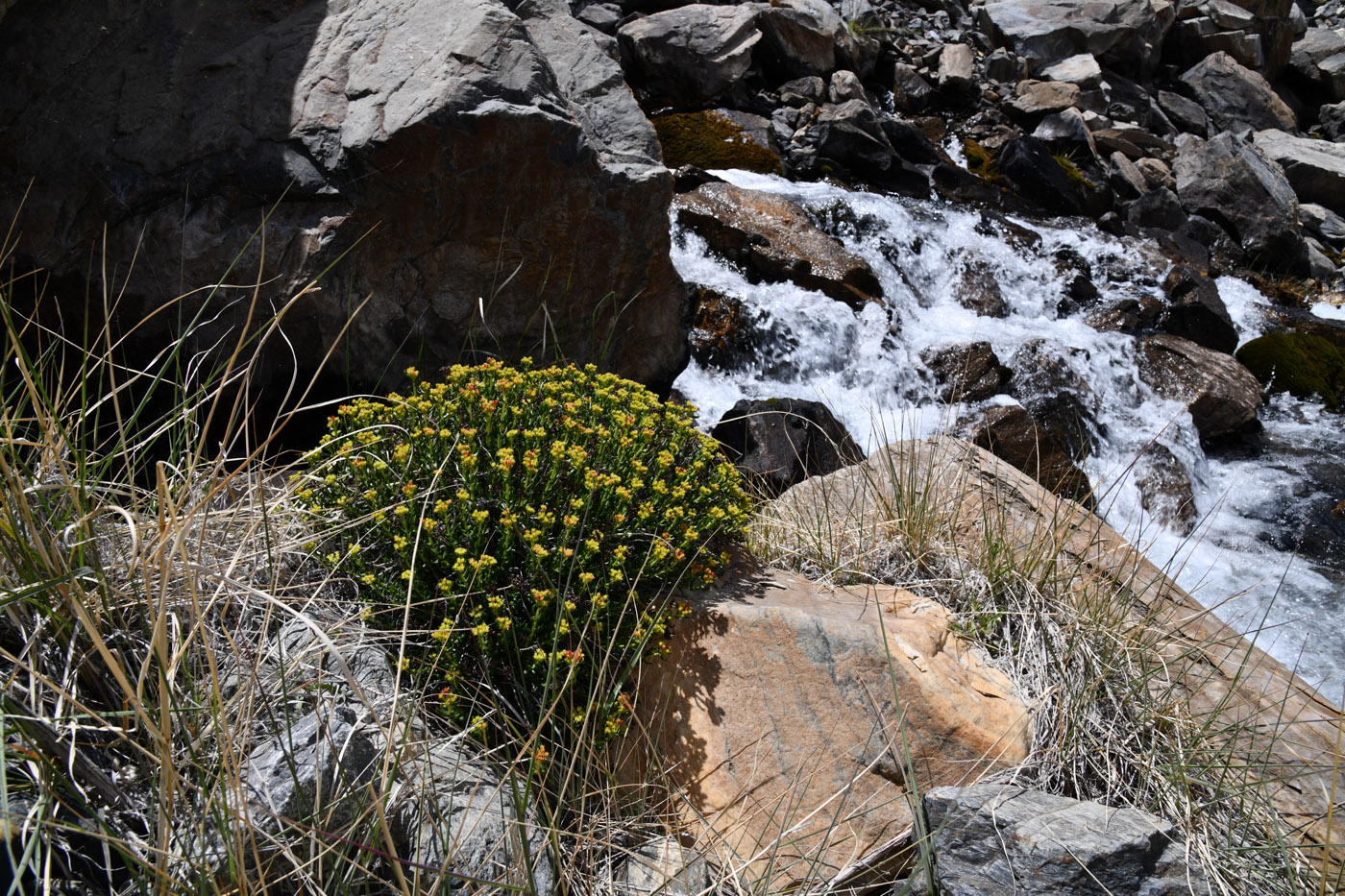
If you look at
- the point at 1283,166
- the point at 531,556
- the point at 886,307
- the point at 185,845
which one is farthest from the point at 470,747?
the point at 1283,166

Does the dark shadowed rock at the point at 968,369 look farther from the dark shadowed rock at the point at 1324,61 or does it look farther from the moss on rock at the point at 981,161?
the dark shadowed rock at the point at 1324,61

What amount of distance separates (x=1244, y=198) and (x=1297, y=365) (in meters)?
5.17

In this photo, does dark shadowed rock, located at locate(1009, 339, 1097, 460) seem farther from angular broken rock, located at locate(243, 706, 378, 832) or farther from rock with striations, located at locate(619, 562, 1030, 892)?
angular broken rock, located at locate(243, 706, 378, 832)

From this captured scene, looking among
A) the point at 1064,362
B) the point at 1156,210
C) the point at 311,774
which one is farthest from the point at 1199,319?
the point at 311,774

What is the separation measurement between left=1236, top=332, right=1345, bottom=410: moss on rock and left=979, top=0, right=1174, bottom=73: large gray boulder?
8.93 m

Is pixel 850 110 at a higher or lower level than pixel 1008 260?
higher

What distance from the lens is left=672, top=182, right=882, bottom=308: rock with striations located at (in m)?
8.50

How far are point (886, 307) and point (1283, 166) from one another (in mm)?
11749

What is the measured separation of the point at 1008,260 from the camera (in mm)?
10820

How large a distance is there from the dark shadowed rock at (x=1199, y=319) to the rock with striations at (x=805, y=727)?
8.88m

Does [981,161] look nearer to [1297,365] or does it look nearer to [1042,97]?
[1042,97]

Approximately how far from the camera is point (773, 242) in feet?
28.3

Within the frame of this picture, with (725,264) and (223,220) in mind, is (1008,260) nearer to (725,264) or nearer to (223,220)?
(725,264)

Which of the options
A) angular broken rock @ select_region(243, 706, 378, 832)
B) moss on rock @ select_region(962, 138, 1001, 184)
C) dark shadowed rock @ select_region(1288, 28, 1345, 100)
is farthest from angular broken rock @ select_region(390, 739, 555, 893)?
dark shadowed rock @ select_region(1288, 28, 1345, 100)
